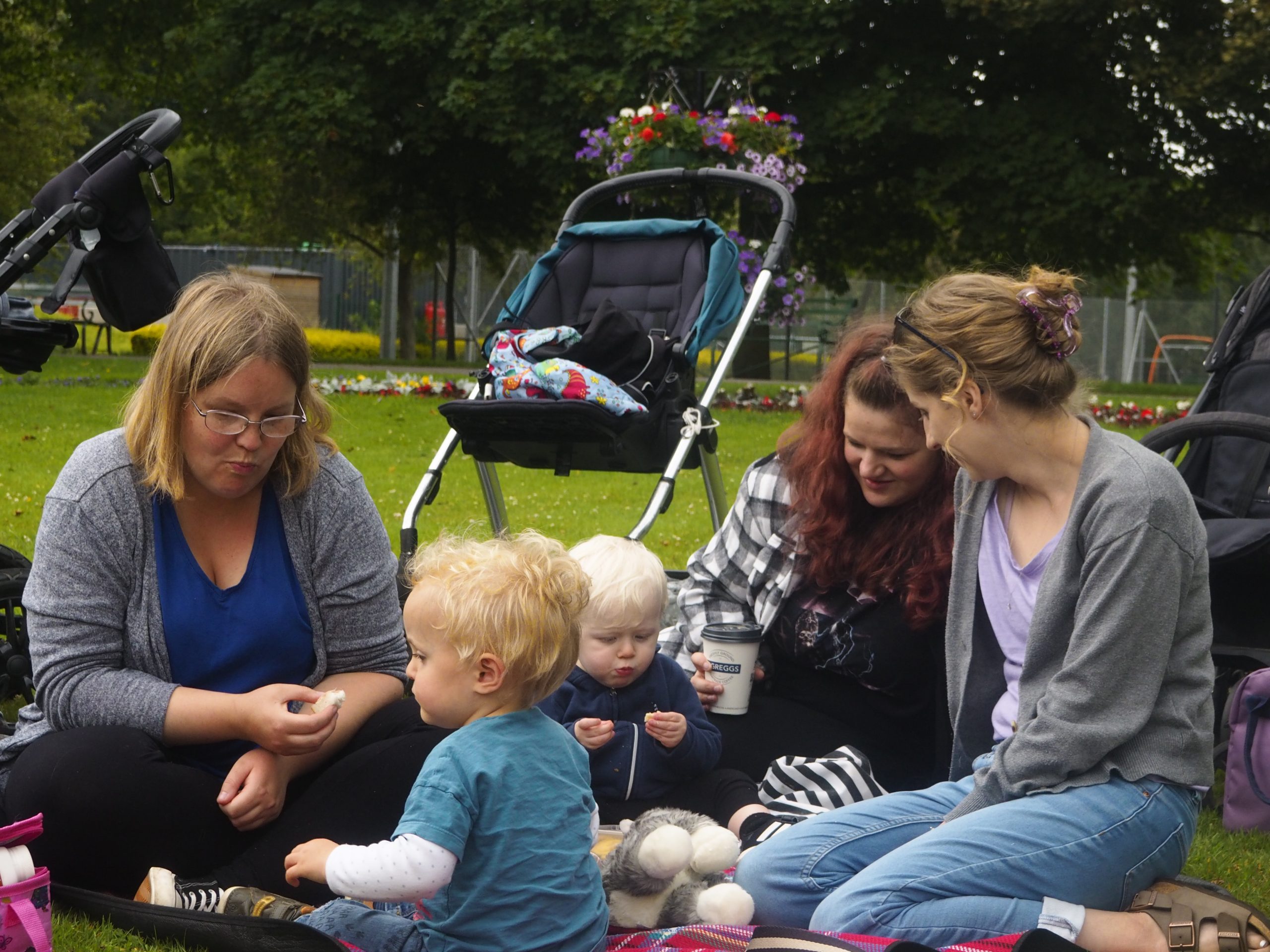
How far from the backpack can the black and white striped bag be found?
961 millimetres

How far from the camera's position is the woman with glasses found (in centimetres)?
261

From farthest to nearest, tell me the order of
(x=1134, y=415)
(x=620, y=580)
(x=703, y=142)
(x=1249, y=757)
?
(x=1134, y=415)
(x=703, y=142)
(x=1249, y=757)
(x=620, y=580)

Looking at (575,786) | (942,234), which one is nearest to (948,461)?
(575,786)

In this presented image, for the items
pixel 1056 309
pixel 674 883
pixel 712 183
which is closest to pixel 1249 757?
pixel 1056 309

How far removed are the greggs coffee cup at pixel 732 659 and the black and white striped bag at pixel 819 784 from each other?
0.67 ft

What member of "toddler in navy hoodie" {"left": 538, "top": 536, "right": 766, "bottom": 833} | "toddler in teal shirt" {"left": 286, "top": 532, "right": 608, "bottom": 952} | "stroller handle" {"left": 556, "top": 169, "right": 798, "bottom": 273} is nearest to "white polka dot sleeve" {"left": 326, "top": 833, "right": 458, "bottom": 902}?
"toddler in teal shirt" {"left": 286, "top": 532, "right": 608, "bottom": 952}

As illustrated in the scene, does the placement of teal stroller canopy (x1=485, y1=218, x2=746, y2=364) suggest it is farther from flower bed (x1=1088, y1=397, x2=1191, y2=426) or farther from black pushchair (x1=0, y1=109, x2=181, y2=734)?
flower bed (x1=1088, y1=397, x2=1191, y2=426)

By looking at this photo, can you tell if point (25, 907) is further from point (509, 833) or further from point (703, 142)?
point (703, 142)

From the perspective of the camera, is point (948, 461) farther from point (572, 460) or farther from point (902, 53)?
point (902, 53)

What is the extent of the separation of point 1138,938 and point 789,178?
11558mm

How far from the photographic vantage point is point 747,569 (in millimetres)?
3531

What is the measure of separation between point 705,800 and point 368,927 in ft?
3.18

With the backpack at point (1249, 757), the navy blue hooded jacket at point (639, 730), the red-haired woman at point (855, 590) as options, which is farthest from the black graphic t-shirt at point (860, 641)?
the backpack at point (1249, 757)

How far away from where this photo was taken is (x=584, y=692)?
3143mm
